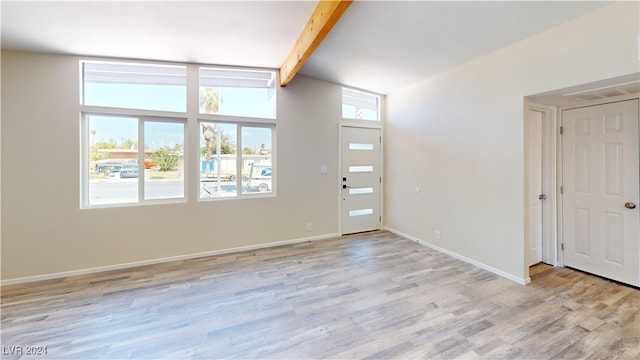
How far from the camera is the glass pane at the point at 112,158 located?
3.25 meters

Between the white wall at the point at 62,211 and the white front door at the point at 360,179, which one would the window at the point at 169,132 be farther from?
the white front door at the point at 360,179

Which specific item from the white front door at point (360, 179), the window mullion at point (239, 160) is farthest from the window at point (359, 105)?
the window mullion at point (239, 160)

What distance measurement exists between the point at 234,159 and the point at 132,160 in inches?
52.2

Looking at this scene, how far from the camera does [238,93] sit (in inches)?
154

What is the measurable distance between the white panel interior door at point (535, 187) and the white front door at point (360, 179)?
7.71 ft

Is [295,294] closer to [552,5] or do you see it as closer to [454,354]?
[454,354]

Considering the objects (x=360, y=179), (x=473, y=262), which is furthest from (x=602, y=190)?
(x=360, y=179)

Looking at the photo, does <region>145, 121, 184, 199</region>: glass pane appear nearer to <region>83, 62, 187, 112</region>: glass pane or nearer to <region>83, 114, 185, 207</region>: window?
<region>83, 114, 185, 207</region>: window

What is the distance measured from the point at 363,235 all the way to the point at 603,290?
119 inches

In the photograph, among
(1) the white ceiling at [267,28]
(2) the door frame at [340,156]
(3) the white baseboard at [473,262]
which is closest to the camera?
(1) the white ceiling at [267,28]

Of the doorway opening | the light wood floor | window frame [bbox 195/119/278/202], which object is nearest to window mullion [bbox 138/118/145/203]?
window frame [bbox 195/119/278/202]

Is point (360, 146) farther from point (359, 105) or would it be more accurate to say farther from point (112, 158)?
point (112, 158)

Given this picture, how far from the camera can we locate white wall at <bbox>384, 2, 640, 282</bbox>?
228cm

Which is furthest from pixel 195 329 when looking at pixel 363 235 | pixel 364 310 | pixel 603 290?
pixel 603 290
